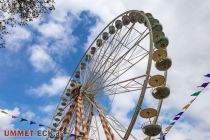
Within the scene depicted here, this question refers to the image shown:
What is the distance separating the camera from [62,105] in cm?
2591

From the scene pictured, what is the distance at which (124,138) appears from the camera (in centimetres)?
1672

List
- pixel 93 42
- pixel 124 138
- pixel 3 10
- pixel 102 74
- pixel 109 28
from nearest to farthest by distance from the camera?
pixel 3 10 → pixel 124 138 → pixel 102 74 → pixel 109 28 → pixel 93 42

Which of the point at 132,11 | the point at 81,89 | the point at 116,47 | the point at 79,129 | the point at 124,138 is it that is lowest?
the point at 124,138

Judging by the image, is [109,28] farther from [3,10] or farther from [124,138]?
[3,10]

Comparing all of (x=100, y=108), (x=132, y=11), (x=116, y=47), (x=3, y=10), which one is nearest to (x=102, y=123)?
(x=100, y=108)

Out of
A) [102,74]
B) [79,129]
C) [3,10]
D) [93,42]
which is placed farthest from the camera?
[93,42]

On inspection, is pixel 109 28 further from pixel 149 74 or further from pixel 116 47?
pixel 149 74

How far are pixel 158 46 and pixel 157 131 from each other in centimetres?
484

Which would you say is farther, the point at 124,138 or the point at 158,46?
the point at 158,46

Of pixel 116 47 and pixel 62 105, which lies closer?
pixel 116 47

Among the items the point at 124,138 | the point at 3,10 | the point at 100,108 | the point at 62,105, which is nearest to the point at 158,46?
the point at 100,108

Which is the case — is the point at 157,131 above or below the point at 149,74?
below

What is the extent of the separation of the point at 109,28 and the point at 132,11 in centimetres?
235

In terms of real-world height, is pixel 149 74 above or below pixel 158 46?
below
